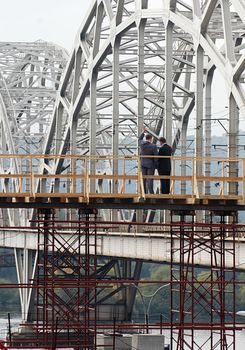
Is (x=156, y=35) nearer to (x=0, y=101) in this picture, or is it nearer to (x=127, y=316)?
(x=127, y=316)

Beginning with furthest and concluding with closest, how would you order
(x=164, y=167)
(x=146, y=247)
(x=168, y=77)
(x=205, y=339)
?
(x=205, y=339) < (x=168, y=77) < (x=146, y=247) < (x=164, y=167)

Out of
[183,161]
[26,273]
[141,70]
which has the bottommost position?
[26,273]

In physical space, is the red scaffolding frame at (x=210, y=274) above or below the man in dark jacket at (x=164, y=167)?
below

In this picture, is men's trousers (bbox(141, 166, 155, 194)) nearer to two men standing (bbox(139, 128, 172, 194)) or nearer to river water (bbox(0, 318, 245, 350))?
two men standing (bbox(139, 128, 172, 194))

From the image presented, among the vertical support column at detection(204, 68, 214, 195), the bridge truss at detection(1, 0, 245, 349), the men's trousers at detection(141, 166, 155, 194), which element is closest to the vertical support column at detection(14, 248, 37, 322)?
the bridge truss at detection(1, 0, 245, 349)

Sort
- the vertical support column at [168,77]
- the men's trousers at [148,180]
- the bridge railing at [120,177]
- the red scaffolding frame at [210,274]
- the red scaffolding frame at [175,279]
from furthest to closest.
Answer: the vertical support column at [168,77]
the red scaffolding frame at [175,279]
the red scaffolding frame at [210,274]
the men's trousers at [148,180]
the bridge railing at [120,177]

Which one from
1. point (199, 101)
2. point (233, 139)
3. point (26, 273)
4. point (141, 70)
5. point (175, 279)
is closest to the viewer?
point (175, 279)

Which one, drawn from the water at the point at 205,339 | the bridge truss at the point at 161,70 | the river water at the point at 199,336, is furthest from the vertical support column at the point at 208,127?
the water at the point at 205,339

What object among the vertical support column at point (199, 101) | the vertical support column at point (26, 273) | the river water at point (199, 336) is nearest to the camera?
the vertical support column at point (199, 101)

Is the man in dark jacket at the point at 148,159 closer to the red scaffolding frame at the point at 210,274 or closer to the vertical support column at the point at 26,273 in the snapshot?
the red scaffolding frame at the point at 210,274

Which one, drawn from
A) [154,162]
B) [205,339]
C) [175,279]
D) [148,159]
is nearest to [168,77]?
[175,279]

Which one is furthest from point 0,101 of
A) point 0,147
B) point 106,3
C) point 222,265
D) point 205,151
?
point 222,265

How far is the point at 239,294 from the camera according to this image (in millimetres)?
194125

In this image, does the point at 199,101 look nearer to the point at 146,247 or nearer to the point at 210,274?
the point at 146,247
